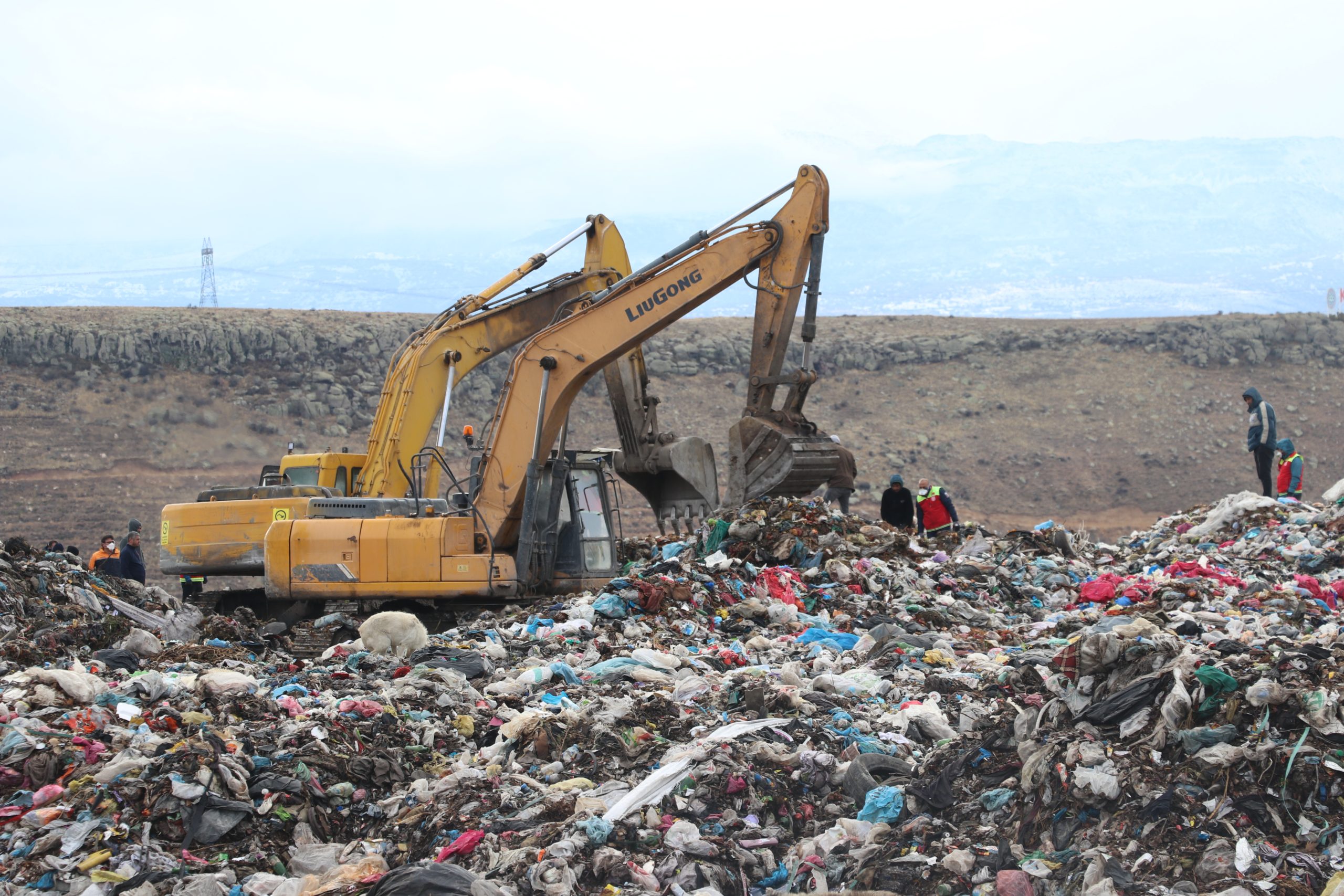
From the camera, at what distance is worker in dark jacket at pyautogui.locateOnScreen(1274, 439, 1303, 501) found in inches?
496

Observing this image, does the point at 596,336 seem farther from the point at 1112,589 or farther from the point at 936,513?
the point at 936,513

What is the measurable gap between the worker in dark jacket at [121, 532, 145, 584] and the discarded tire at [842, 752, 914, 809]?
7910mm

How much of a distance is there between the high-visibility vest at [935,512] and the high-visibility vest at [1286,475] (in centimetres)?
373

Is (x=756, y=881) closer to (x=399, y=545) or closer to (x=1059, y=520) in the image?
(x=399, y=545)

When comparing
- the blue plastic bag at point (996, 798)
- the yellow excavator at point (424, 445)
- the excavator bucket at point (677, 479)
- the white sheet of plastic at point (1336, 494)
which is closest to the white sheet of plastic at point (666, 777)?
the blue plastic bag at point (996, 798)

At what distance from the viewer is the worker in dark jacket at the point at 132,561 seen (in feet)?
34.6

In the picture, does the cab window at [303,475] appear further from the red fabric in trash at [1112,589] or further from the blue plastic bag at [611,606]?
the red fabric in trash at [1112,589]

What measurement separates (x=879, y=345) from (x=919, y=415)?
12.5ft

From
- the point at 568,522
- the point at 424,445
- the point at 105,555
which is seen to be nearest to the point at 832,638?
the point at 568,522

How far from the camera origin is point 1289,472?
1266cm

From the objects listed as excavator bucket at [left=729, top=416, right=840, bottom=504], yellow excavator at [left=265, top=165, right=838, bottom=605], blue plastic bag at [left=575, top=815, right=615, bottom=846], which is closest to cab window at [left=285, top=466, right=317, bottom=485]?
yellow excavator at [left=265, top=165, right=838, bottom=605]

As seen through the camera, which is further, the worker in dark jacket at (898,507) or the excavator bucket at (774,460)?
the worker in dark jacket at (898,507)

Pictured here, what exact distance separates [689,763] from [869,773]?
74 cm

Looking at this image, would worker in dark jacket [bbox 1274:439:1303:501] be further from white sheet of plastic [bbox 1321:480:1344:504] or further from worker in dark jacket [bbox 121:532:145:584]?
worker in dark jacket [bbox 121:532:145:584]
